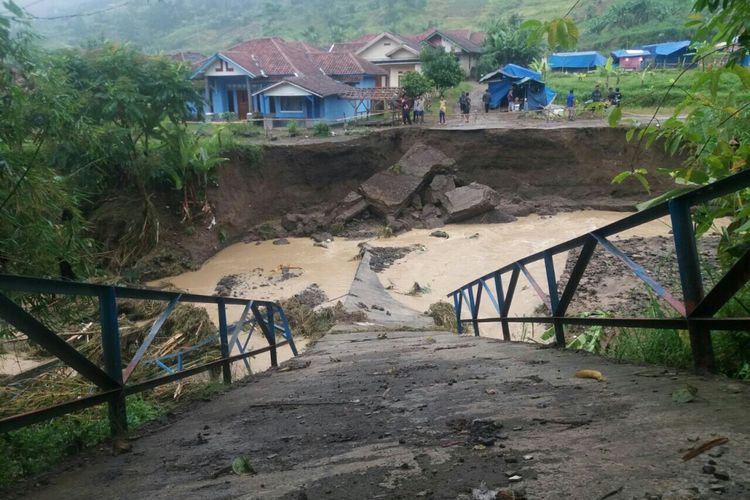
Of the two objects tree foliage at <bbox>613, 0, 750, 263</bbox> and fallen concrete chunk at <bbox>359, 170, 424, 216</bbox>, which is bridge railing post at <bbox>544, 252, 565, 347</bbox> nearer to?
tree foliage at <bbox>613, 0, 750, 263</bbox>

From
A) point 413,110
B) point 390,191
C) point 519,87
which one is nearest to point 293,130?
point 390,191

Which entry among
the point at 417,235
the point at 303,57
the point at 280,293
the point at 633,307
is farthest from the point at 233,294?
the point at 303,57

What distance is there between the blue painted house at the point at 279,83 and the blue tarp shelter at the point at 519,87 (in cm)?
838

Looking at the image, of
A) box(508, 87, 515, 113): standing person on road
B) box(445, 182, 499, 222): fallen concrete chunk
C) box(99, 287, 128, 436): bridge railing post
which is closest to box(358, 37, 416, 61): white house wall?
box(508, 87, 515, 113): standing person on road

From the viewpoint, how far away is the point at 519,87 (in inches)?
1385

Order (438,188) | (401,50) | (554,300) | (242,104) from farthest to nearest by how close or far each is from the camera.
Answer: (401,50) < (242,104) < (438,188) < (554,300)

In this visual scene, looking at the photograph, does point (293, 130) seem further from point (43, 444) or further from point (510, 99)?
point (43, 444)

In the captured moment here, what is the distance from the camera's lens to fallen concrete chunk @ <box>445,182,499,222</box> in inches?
1010

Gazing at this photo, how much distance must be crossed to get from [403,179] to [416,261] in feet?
21.7

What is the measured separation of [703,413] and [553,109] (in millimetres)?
31807

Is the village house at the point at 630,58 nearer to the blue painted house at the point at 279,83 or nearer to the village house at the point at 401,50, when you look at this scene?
the village house at the point at 401,50

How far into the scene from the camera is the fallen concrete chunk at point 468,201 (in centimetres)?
2566

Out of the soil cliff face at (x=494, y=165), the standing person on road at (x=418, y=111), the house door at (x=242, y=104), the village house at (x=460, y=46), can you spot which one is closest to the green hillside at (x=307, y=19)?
the village house at (x=460, y=46)

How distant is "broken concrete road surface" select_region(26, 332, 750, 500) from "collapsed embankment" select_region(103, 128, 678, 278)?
21706mm
